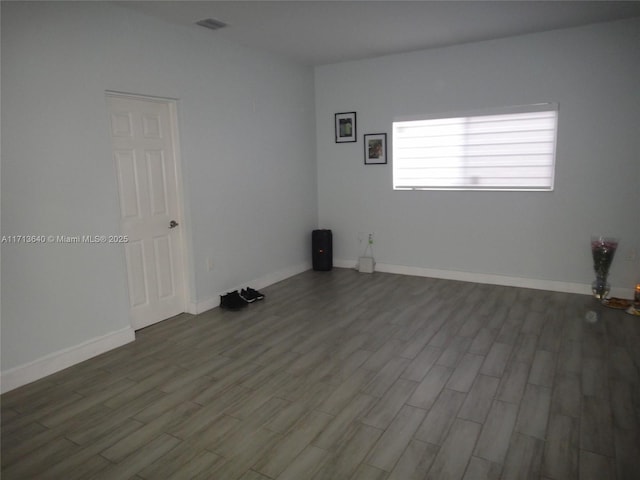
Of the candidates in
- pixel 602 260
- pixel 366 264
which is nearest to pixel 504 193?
pixel 602 260

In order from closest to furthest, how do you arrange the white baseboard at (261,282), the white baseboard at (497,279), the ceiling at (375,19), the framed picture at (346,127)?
the ceiling at (375,19)
the white baseboard at (261,282)
the white baseboard at (497,279)
the framed picture at (346,127)

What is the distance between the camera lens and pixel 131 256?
382 centimetres

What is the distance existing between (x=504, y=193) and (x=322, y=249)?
234 cm

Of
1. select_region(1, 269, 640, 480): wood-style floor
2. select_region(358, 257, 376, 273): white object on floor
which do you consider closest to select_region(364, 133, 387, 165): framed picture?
select_region(358, 257, 376, 273): white object on floor

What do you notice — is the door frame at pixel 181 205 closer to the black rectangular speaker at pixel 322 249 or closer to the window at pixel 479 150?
the black rectangular speaker at pixel 322 249

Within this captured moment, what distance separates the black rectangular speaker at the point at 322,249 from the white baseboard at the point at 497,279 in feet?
1.09

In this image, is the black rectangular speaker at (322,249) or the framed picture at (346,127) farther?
the black rectangular speaker at (322,249)

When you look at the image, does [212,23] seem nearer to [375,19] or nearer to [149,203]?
[375,19]

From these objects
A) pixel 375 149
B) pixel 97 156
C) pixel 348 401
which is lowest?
pixel 348 401

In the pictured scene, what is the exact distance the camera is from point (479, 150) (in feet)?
16.3

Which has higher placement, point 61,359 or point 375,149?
point 375,149

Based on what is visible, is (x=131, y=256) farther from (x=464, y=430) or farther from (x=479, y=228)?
(x=479, y=228)

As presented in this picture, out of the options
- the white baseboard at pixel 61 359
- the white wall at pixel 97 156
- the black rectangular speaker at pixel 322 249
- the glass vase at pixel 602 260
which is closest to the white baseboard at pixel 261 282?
the white wall at pixel 97 156

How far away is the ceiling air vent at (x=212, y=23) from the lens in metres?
3.82
